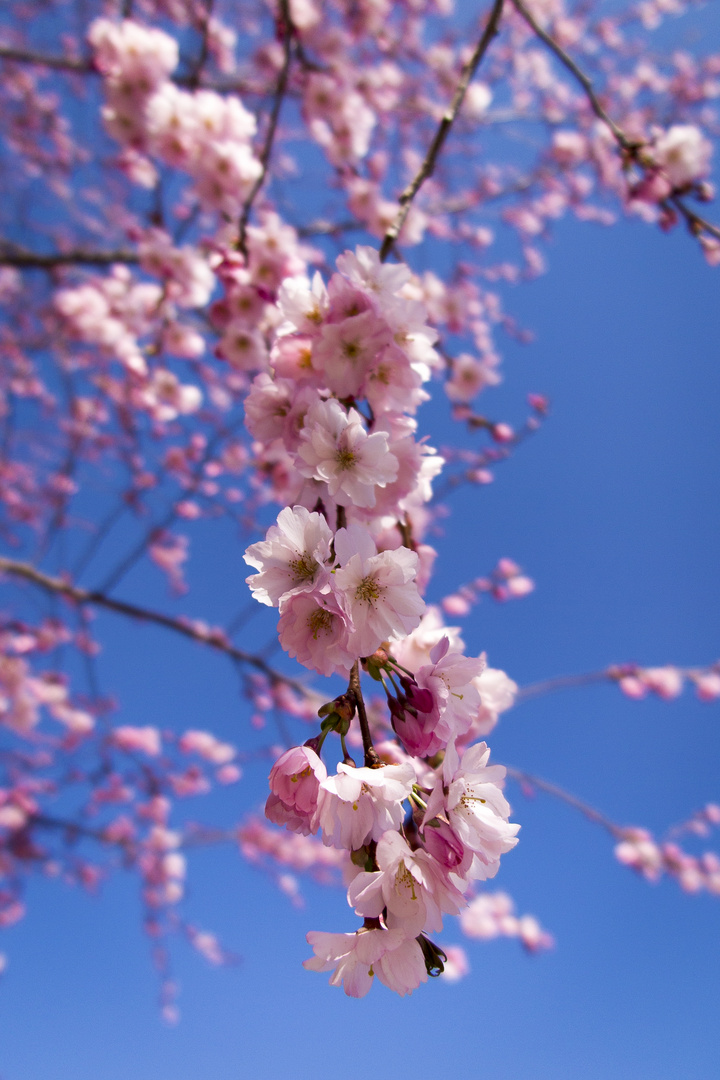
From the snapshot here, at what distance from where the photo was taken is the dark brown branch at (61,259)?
3.85m

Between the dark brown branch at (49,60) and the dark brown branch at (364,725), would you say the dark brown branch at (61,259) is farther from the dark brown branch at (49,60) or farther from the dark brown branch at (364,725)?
the dark brown branch at (364,725)

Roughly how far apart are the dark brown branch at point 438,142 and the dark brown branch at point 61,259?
2.77 m

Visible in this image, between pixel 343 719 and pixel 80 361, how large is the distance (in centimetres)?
577

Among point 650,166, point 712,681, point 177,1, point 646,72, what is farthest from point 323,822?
point 646,72

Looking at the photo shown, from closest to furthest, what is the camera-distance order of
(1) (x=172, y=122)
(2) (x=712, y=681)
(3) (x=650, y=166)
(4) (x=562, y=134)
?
(3) (x=650, y=166)
(1) (x=172, y=122)
(2) (x=712, y=681)
(4) (x=562, y=134)

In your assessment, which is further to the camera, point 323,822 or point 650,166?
point 650,166

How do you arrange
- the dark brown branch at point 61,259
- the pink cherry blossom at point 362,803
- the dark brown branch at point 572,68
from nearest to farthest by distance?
the pink cherry blossom at point 362,803
the dark brown branch at point 572,68
the dark brown branch at point 61,259

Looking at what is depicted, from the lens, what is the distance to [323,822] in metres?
0.85

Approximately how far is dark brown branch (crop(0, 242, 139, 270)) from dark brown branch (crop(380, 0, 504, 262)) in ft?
9.10

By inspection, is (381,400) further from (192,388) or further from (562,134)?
(562,134)

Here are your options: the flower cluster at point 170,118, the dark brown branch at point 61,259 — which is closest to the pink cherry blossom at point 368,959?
the flower cluster at point 170,118

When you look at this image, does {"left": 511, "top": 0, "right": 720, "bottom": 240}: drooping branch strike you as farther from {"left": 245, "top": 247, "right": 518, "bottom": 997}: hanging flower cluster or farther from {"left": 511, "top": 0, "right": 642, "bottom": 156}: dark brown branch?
{"left": 245, "top": 247, "right": 518, "bottom": 997}: hanging flower cluster

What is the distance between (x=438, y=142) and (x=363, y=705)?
1674 millimetres

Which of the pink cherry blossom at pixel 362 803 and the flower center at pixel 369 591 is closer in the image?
the pink cherry blossom at pixel 362 803
